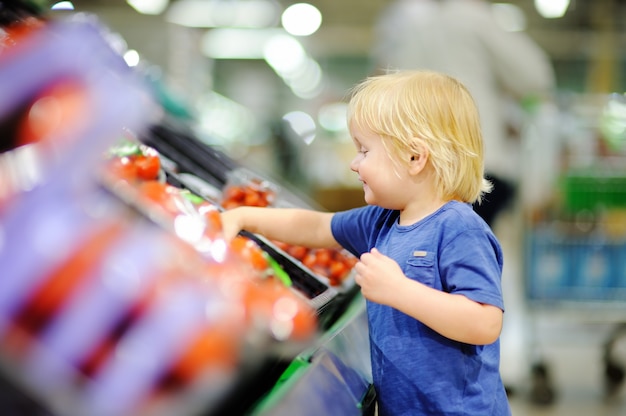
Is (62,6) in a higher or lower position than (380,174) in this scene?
higher

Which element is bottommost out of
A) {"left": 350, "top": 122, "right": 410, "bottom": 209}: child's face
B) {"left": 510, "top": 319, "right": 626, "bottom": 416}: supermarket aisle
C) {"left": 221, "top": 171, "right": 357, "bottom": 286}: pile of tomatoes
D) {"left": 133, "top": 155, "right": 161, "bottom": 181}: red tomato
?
{"left": 510, "top": 319, "right": 626, "bottom": 416}: supermarket aisle

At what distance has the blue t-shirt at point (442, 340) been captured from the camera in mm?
1207

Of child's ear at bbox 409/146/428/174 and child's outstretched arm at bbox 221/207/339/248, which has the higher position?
child's ear at bbox 409/146/428/174

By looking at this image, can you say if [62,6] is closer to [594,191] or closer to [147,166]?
[147,166]

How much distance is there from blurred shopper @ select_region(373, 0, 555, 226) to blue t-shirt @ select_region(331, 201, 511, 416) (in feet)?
5.49

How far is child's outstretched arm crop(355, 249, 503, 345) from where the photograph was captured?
1162 millimetres

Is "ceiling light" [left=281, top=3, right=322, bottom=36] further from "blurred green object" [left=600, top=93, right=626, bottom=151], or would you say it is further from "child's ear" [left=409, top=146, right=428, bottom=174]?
"child's ear" [left=409, top=146, right=428, bottom=174]

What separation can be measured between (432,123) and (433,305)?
333mm

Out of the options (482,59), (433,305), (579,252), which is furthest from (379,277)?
(579,252)

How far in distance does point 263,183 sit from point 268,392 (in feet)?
3.27

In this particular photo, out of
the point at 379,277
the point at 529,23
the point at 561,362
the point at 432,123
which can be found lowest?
the point at 561,362

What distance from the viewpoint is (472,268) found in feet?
3.92

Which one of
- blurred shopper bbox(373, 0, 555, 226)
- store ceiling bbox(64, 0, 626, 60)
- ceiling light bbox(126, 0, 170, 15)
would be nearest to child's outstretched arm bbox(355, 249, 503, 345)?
blurred shopper bbox(373, 0, 555, 226)

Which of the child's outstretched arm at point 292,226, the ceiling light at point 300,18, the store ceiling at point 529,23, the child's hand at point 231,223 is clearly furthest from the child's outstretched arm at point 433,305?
the store ceiling at point 529,23
